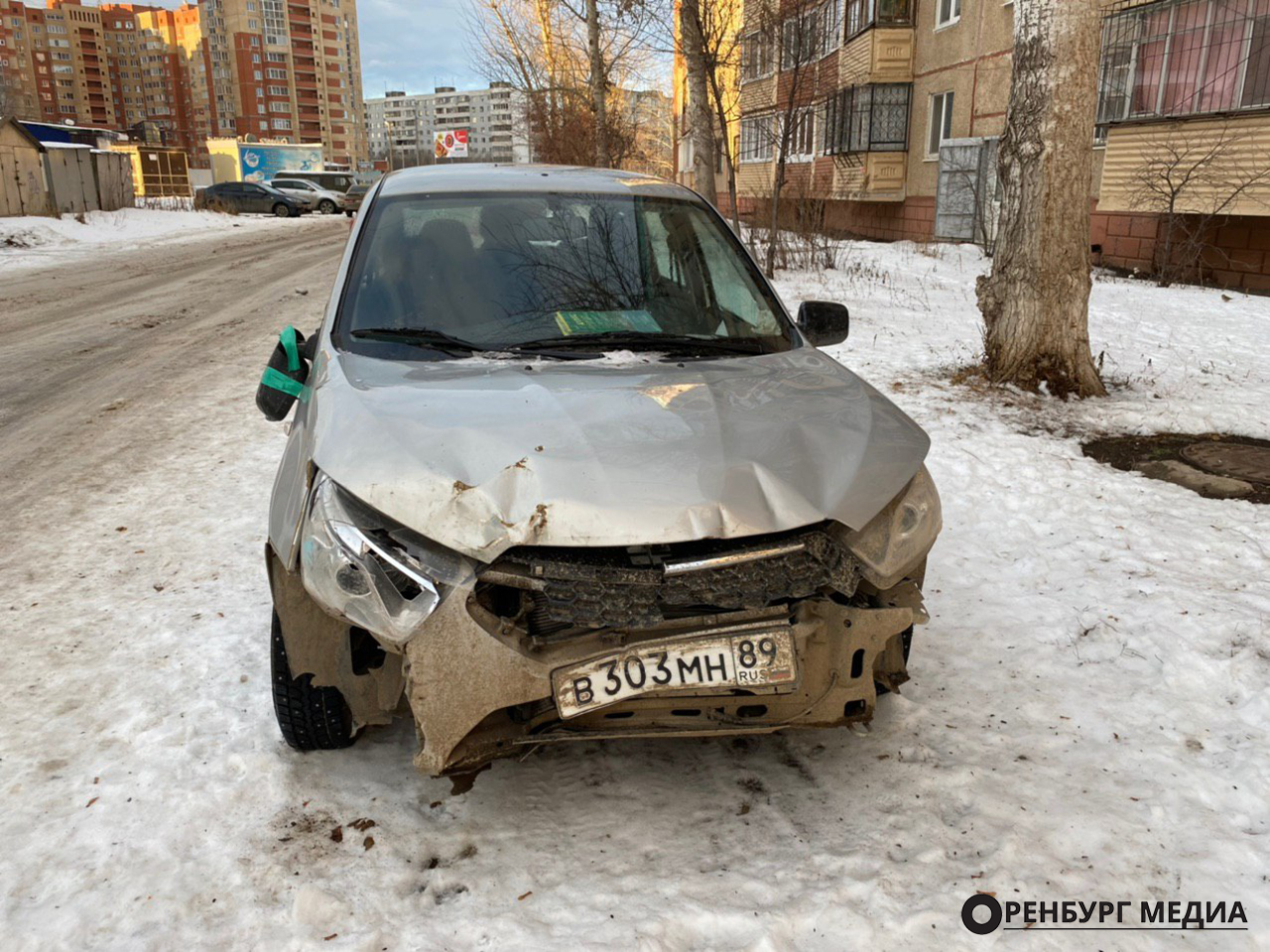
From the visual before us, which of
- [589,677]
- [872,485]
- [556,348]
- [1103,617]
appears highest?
[556,348]

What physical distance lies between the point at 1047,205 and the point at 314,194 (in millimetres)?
38228

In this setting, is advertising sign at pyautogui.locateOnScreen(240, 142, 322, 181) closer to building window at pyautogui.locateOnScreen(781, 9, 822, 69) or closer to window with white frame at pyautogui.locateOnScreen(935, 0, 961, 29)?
window with white frame at pyautogui.locateOnScreen(935, 0, 961, 29)

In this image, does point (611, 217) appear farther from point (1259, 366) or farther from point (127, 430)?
point (1259, 366)

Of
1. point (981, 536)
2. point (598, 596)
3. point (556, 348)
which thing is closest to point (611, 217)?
point (556, 348)

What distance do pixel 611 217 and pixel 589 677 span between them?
7.01ft

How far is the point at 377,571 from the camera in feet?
7.04

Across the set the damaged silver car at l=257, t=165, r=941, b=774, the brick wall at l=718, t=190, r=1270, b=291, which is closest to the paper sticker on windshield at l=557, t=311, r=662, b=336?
the damaged silver car at l=257, t=165, r=941, b=774

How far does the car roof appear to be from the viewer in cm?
371

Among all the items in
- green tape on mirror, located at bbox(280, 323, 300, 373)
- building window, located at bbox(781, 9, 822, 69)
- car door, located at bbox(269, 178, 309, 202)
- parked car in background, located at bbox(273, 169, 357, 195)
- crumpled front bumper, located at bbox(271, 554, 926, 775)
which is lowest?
crumpled front bumper, located at bbox(271, 554, 926, 775)

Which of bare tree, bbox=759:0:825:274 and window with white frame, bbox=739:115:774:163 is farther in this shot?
window with white frame, bbox=739:115:774:163

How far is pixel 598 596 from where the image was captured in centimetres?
213

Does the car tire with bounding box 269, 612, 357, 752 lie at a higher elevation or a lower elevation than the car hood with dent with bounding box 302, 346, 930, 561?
lower

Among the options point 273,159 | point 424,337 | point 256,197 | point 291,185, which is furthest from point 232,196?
point 424,337

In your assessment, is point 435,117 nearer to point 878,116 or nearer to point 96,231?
point 96,231
